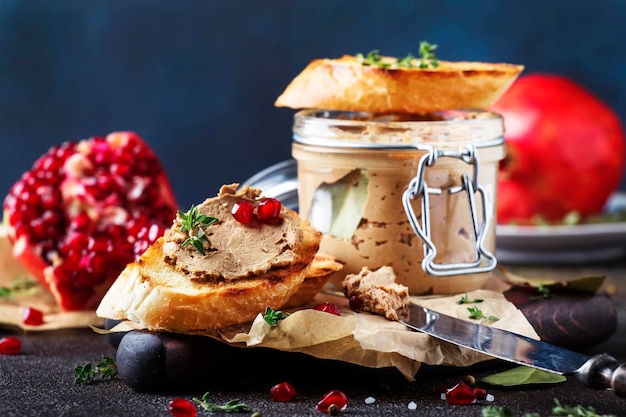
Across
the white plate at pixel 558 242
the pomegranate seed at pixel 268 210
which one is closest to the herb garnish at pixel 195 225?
the pomegranate seed at pixel 268 210

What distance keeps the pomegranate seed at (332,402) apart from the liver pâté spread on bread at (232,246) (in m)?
0.40

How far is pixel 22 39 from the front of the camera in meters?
5.55

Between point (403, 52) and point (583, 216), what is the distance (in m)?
1.50

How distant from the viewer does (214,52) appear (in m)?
5.60

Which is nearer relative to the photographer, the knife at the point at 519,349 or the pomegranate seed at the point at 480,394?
the knife at the point at 519,349

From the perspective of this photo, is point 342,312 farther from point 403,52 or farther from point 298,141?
point 403,52

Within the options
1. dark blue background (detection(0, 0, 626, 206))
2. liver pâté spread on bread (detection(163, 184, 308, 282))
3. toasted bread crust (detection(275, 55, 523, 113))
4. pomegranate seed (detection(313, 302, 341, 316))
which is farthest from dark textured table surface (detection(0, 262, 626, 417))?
dark blue background (detection(0, 0, 626, 206))

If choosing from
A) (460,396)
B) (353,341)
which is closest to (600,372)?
(460,396)

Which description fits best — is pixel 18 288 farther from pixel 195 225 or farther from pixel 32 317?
pixel 195 225

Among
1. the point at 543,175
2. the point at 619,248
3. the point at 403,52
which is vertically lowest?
the point at 619,248

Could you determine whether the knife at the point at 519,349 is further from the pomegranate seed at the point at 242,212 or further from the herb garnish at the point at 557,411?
the pomegranate seed at the point at 242,212

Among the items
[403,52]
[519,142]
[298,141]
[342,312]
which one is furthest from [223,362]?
[403,52]

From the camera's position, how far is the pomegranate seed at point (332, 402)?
7.66ft

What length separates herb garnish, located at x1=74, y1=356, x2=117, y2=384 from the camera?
2607 millimetres
